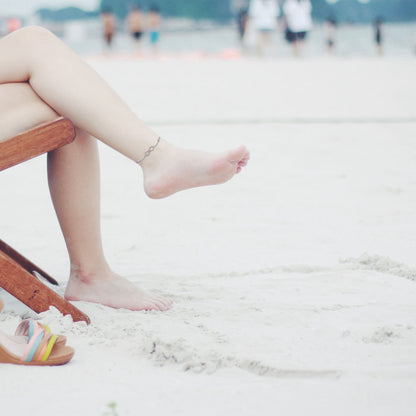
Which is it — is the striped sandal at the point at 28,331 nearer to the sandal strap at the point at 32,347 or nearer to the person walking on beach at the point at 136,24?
the sandal strap at the point at 32,347

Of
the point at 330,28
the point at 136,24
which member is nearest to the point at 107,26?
the point at 136,24

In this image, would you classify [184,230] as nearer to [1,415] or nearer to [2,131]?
[2,131]

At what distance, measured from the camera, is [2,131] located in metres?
2.34

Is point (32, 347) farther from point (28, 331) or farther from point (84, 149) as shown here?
point (84, 149)

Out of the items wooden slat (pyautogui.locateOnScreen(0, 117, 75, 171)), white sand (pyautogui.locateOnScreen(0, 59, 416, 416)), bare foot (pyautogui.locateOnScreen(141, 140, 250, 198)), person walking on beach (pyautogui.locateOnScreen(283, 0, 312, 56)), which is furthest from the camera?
person walking on beach (pyautogui.locateOnScreen(283, 0, 312, 56))

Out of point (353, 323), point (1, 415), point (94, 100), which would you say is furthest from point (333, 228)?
point (1, 415)

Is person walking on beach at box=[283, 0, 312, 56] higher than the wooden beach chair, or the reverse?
the wooden beach chair

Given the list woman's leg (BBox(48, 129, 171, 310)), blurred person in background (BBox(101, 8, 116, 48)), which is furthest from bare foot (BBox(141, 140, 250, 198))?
blurred person in background (BBox(101, 8, 116, 48))

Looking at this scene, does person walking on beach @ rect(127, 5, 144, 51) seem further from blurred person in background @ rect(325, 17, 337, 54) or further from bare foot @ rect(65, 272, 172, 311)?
bare foot @ rect(65, 272, 172, 311)

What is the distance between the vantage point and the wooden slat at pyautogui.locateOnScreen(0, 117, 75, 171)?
226cm

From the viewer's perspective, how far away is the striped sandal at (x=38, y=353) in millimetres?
2033

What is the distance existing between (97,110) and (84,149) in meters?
0.24

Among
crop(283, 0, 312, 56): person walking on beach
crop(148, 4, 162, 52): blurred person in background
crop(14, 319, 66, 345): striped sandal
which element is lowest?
crop(148, 4, 162, 52): blurred person in background

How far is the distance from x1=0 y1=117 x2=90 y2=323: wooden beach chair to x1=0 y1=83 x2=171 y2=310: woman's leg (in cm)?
15
